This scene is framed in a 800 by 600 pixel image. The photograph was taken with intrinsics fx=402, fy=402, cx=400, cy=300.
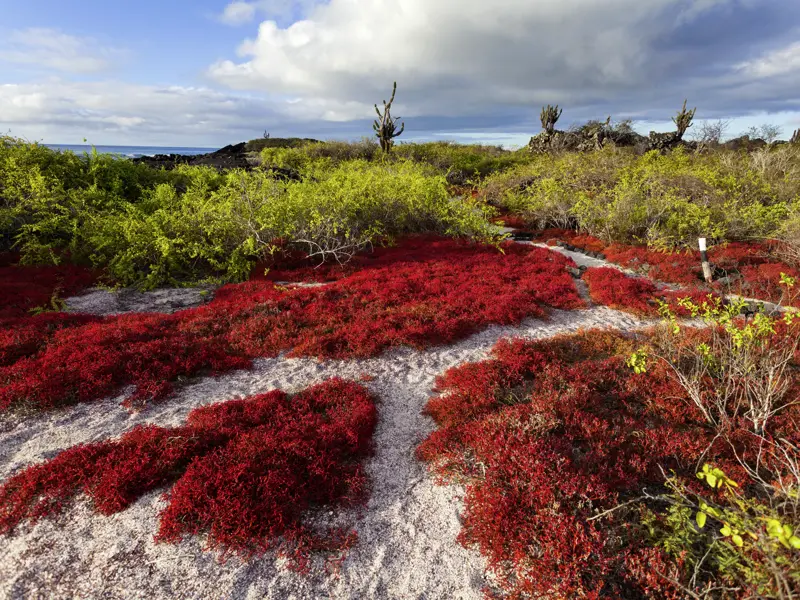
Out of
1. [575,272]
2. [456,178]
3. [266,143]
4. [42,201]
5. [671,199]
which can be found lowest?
[575,272]

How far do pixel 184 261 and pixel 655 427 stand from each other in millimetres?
13064

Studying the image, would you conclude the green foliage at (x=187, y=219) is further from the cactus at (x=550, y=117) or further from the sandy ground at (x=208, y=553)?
the cactus at (x=550, y=117)

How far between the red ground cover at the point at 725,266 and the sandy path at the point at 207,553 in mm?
11091

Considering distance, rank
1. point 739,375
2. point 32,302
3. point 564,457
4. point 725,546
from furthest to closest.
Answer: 1. point 32,302
2. point 739,375
3. point 564,457
4. point 725,546

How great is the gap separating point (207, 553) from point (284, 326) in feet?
18.3

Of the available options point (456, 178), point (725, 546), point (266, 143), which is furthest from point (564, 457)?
point (266, 143)

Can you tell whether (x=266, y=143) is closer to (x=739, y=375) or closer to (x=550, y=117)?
(x=550, y=117)

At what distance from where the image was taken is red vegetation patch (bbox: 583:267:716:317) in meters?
10.5

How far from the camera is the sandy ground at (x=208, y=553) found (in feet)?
12.7

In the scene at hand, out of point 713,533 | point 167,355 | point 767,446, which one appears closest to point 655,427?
point 767,446

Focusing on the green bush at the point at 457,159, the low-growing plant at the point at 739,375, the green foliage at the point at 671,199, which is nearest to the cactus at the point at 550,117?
the green bush at the point at 457,159

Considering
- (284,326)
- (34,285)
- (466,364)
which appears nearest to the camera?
(466,364)

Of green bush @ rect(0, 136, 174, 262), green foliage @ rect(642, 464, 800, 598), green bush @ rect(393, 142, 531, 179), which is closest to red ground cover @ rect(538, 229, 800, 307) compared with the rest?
green foliage @ rect(642, 464, 800, 598)

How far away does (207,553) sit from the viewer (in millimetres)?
4172
